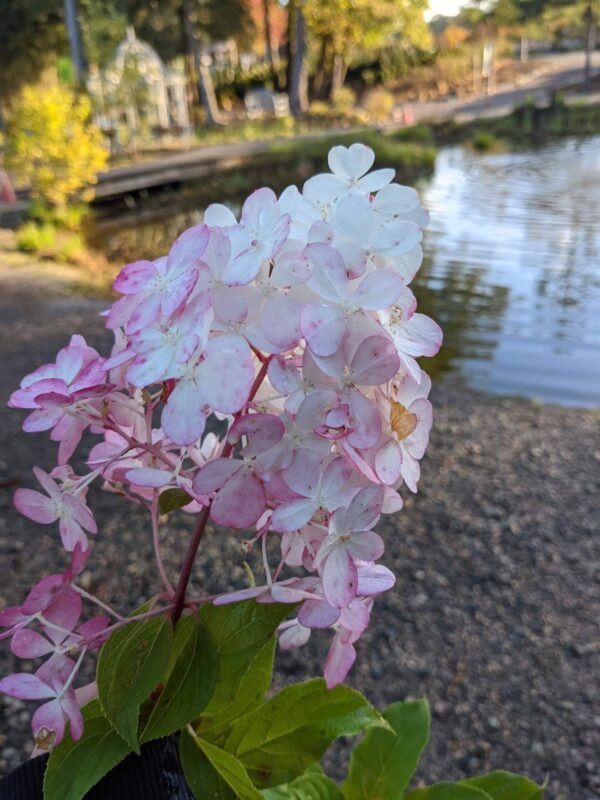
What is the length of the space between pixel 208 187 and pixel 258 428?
14932 mm

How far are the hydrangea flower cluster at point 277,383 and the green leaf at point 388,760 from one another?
67cm

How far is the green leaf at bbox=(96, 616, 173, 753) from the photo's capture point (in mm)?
768

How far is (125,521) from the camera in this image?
3.27 meters

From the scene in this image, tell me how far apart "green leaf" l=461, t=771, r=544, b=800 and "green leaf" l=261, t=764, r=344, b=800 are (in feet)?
0.75

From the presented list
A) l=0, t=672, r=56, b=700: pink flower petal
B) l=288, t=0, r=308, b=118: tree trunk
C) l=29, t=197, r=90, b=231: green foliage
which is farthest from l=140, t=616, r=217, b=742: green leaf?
l=288, t=0, r=308, b=118: tree trunk

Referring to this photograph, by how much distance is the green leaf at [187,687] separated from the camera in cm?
80

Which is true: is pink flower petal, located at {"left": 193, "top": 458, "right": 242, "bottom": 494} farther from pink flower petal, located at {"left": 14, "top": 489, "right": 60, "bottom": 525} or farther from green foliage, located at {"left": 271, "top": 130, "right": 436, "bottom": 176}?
green foliage, located at {"left": 271, "top": 130, "right": 436, "bottom": 176}

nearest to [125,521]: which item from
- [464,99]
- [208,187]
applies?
[208,187]

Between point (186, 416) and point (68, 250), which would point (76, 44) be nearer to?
point (68, 250)

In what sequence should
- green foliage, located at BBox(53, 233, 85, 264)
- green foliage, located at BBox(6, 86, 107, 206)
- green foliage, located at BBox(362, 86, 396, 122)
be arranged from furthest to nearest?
green foliage, located at BBox(362, 86, 396, 122), green foliage, located at BBox(6, 86, 107, 206), green foliage, located at BBox(53, 233, 85, 264)

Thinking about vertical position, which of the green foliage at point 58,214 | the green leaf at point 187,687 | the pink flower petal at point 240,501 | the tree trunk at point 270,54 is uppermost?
the tree trunk at point 270,54

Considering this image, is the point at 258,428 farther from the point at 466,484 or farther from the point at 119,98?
the point at 119,98

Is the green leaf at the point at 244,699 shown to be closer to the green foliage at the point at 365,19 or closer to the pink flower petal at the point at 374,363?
the pink flower petal at the point at 374,363

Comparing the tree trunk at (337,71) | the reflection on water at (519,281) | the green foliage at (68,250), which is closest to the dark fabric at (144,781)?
the reflection on water at (519,281)
